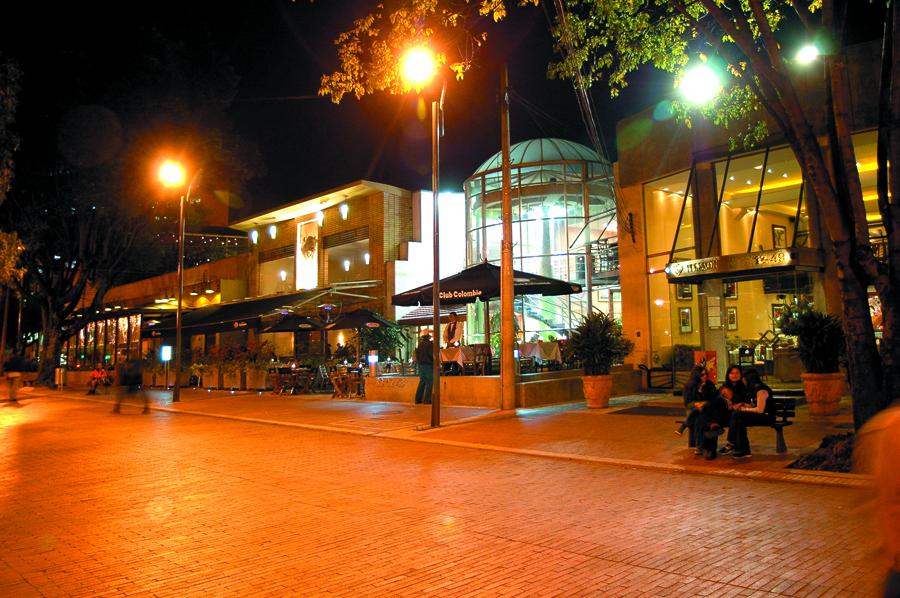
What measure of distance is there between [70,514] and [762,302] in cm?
1851

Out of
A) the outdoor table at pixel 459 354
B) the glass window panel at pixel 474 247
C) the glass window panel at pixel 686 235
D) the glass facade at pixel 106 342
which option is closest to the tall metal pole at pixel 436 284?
the outdoor table at pixel 459 354

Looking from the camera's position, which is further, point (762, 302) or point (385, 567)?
point (762, 302)

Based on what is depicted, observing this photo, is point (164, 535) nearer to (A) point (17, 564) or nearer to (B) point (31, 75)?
(A) point (17, 564)

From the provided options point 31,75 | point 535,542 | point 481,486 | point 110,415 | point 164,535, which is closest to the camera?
point 535,542

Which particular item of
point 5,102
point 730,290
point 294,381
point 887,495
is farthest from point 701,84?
point 5,102

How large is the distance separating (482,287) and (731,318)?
26.8ft

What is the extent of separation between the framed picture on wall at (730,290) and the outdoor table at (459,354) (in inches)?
311

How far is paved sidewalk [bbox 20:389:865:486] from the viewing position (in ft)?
30.2

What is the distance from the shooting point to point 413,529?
6.28 m

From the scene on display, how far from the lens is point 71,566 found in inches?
210

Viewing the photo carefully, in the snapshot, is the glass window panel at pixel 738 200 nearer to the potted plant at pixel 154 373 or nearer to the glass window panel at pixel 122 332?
the potted plant at pixel 154 373

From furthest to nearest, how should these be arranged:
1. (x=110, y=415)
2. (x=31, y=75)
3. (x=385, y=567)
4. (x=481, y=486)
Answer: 1. (x=31, y=75)
2. (x=110, y=415)
3. (x=481, y=486)
4. (x=385, y=567)

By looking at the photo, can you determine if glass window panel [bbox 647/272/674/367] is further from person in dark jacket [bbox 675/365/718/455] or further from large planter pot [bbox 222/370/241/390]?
large planter pot [bbox 222/370/241/390]

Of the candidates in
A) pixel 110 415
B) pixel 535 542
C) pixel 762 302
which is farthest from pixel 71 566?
pixel 762 302
